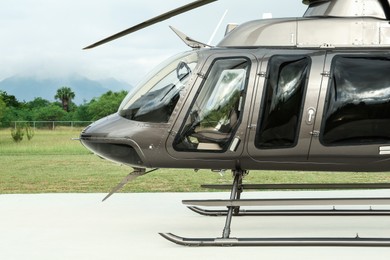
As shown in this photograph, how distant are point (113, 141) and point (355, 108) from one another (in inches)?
88.9

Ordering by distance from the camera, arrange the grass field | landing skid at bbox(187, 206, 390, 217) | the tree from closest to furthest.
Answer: landing skid at bbox(187, 206, 390, 217)
the grass field
the tree

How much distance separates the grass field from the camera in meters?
14.3

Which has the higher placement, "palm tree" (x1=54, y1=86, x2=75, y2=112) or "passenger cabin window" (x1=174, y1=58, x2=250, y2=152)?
"palm tree" (x1=54, y1=86, x2=75, y2=112)

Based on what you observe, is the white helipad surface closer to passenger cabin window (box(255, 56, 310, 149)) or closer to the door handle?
passenger cabin window (box(255, 56, 310, 149))

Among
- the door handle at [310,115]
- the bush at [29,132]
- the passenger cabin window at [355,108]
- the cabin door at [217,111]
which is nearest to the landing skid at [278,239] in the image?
the cabin door at [217,111]

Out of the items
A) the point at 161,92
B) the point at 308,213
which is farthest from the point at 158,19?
the point at 308,213

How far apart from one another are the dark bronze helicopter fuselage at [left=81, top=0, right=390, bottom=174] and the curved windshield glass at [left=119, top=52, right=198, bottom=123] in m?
0.01

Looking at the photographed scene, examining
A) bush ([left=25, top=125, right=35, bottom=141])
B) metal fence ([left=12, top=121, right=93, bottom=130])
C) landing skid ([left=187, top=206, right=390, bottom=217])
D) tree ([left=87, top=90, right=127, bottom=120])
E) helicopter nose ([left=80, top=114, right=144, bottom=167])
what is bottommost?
landing skid ([left=187, top=206, right=390, bottom=217])

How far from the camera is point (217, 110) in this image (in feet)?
22.0

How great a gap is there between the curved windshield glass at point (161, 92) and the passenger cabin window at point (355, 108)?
132 centimetres

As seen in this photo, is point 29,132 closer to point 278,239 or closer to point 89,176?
point 89,176

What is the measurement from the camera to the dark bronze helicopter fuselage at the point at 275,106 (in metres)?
6.71

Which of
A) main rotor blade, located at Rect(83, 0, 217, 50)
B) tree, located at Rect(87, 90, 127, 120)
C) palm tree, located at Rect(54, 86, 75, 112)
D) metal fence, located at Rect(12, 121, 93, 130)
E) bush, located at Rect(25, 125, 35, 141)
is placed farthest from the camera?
palm tree, located at Rect(54, 86, 75, 112)

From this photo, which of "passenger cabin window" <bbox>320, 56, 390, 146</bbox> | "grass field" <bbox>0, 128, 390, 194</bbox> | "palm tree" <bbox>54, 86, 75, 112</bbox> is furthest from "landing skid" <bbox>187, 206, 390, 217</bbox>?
"palm tree" <bbox>54, 86, 75, 112</bbox>
